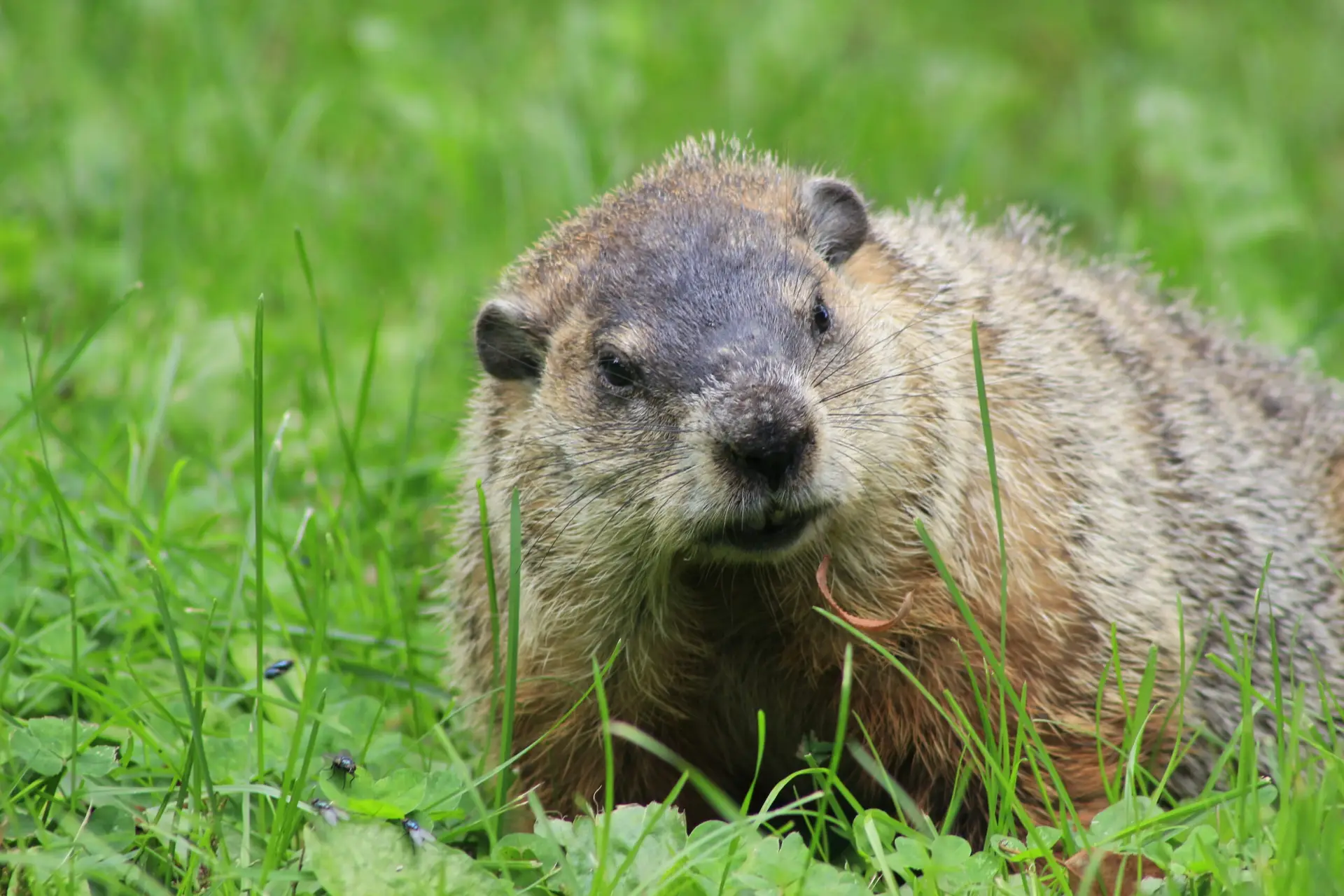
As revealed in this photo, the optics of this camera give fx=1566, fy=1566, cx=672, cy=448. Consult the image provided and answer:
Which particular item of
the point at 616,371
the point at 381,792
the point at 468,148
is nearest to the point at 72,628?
the point at 381,792

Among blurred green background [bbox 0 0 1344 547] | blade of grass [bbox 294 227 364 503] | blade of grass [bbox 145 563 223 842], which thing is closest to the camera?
Result: blade of grass [bbox 145 563 223 842]

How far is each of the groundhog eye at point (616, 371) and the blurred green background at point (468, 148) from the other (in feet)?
5.67

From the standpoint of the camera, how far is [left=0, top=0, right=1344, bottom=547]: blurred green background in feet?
19.9

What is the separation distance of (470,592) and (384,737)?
19.2 inches

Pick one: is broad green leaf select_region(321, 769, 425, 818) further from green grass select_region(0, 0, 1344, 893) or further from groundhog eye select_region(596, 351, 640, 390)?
groundhog eye select_region(596, 351, 640, 390)

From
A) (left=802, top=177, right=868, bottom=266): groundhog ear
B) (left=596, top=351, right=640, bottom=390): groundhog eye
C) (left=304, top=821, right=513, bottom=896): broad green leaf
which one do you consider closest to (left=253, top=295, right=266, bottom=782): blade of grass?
(left=304, top=821, right=513, bottom=896): broad green leaf

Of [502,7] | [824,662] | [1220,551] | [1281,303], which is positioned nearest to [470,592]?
[824,662]

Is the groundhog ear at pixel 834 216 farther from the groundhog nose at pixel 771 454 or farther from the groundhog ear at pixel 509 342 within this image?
the groundhog nose at pixel 771 454

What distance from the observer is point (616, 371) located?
144 inches

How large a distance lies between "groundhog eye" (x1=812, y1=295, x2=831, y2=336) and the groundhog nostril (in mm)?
478

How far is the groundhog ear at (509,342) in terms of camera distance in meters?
3.99

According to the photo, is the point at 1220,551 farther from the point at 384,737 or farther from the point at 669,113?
the point at 669,113

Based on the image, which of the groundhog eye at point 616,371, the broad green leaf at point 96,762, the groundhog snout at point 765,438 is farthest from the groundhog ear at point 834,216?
the broad green leaf at point 96,762

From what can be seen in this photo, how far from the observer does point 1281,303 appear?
702 cm
